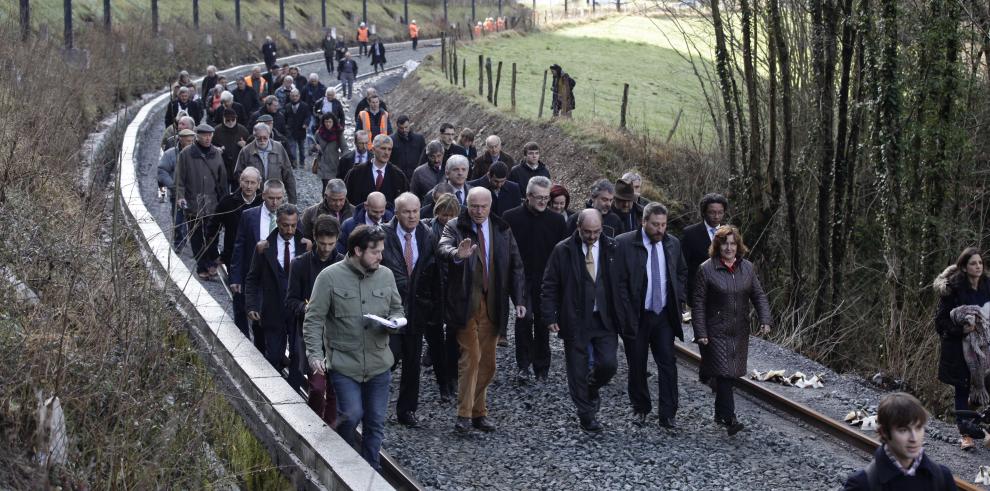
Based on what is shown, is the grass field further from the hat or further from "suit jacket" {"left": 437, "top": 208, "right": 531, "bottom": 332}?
"suit jacket" {"left": 437, "top": 208, "right": 531, "bottom": 332}

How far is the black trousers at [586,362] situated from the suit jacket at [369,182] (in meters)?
4.33

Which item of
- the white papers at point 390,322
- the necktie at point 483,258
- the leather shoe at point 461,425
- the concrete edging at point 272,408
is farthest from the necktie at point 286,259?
the white papers at point 390,322

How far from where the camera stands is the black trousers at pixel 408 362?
979 cm

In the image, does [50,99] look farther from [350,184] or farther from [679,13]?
[679,13]

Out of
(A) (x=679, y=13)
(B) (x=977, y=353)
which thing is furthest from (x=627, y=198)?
(A) (x=679, y=13)

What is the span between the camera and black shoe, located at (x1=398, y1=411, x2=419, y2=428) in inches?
402

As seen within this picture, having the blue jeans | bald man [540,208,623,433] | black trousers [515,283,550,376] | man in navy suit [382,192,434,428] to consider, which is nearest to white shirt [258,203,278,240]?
man in navy suit [382,192,434,428]

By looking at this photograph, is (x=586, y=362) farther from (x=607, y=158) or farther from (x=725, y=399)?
(x=607, y=158)

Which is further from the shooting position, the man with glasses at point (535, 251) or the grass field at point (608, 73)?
the grass field at point (608, 73)

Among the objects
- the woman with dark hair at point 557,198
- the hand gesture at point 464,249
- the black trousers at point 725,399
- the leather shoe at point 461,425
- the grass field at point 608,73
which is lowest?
the grass field at point 608,73

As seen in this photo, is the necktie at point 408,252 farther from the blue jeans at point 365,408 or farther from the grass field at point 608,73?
the grass field at point 608,73

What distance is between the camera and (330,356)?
27.2 feet

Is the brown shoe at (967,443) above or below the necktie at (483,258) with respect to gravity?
below

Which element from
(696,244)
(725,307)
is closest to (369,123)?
(696,244)
